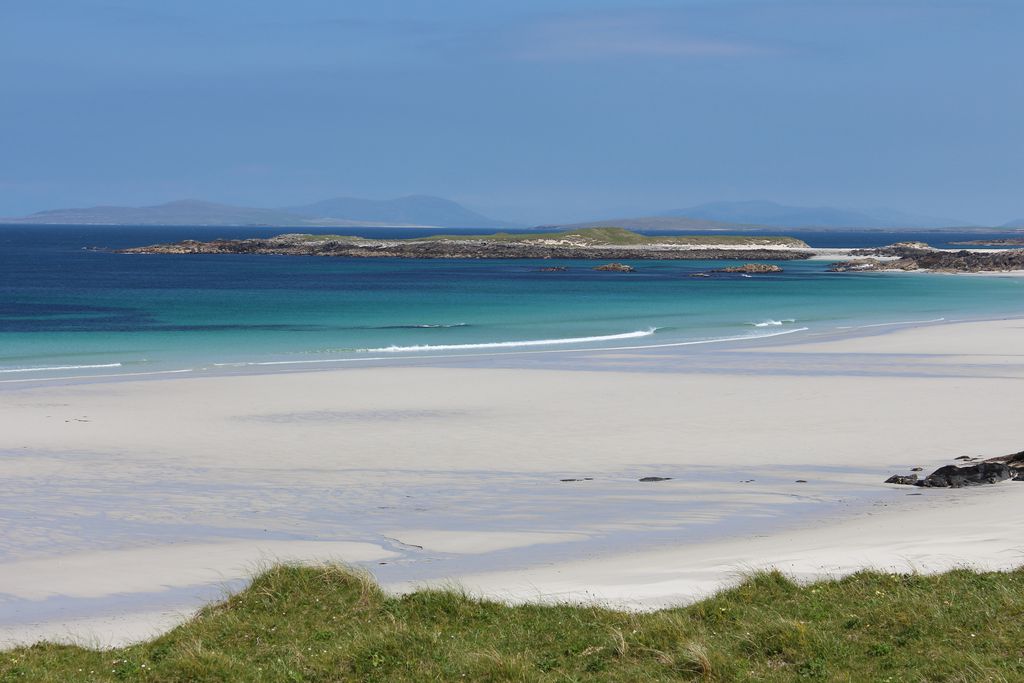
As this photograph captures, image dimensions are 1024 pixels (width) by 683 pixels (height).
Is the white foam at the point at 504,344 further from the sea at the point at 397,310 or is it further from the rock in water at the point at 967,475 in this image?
the rock in water at the point at 967,475

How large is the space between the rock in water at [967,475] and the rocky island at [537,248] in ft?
359

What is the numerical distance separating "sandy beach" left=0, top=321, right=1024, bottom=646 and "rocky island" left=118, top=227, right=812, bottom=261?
99.6 meters

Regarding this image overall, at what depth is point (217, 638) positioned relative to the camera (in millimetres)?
8906

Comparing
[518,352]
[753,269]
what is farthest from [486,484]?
[753,269]

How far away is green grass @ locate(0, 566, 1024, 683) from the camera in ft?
26.0

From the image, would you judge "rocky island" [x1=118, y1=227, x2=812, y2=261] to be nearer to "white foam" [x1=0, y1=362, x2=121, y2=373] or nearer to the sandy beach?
"white foam" [x1=0, y1=362, x2=121, y2=373]

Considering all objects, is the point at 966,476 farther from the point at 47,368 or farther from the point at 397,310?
the point at 397,310

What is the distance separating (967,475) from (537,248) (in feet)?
384

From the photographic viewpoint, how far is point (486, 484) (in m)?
16.1

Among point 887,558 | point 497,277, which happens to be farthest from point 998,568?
point 497,277

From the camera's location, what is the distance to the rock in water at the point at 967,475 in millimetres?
15188

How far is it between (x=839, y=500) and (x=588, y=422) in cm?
Result: 767

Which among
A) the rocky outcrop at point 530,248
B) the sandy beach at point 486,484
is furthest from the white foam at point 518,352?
the rocky outcrop at point 530,248

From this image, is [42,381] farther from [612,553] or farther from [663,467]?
[612,553]
